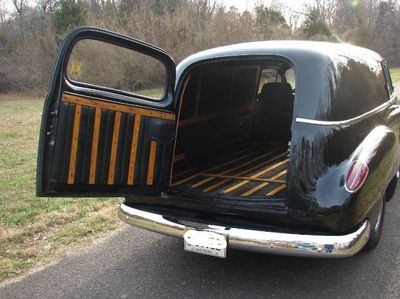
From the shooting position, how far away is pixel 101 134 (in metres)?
3.09

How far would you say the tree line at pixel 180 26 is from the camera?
77.2 ft

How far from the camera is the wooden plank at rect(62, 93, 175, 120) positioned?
286cm

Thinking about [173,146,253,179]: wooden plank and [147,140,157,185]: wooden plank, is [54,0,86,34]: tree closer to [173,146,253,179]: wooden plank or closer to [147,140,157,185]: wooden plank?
[173,146,253,179]: wooden plank

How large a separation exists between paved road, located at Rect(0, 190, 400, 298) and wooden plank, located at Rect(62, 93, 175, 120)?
48.6 inches

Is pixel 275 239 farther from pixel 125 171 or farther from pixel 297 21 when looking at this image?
pixel 297 21

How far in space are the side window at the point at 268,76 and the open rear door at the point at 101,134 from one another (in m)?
2.40

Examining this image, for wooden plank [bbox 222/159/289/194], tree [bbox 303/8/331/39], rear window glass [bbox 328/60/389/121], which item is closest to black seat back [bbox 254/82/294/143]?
wooden plank [bbox 222/159/289/194]

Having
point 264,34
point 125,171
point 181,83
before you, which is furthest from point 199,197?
point 264,34

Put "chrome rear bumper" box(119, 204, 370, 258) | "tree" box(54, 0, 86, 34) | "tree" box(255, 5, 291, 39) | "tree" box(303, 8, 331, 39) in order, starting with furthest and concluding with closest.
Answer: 1. "tree" box(303, 8, 331, 39)
2. "tree" box(54, 0, 86, 34)
3. "tree" box(255, 5, 291, 39)
4. "chrome rear bumper" box(119, 204, 370, 258)

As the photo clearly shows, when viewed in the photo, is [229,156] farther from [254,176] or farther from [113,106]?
[113,106]

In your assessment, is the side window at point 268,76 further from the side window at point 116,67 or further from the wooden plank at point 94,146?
the side window at point 116,67

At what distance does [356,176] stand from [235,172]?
1.62 m

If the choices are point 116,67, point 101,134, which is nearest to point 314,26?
point 116,67

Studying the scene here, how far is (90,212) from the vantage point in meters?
4.82
